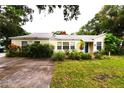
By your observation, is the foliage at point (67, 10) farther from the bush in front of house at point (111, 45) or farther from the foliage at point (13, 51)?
the bush in front of house at point (111, 45)

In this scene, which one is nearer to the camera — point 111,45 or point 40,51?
point 40,51

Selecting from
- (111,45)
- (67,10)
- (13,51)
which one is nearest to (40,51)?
(13,51)

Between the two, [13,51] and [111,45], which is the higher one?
[111,45]

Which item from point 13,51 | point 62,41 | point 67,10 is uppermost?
point 67,10

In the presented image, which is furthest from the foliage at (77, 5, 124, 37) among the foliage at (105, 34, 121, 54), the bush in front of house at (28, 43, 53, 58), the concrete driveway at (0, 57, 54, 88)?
the concrete driveway at (0, 57, 54, 88)

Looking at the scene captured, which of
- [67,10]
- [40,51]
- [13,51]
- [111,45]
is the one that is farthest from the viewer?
[111,45]

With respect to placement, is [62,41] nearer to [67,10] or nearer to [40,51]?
[40,51]

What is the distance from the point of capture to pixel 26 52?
21922 millimetres

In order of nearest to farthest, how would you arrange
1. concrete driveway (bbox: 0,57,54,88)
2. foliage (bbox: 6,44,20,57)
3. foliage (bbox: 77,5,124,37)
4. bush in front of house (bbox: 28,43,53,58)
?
concrete driveway (bbox: 0,57,54,88) → bush in front of house (bbox: 28,43,53,58) → foliage (bbox: 6,44,20,57) → foliage (bbox: 77,5,124,37)

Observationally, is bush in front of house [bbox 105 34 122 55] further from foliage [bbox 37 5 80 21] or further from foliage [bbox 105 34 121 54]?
foliage [bbox 37 5 80 21]

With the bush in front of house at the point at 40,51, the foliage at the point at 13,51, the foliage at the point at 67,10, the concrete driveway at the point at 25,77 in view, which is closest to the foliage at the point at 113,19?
the bush in front of house at the point at 40,51

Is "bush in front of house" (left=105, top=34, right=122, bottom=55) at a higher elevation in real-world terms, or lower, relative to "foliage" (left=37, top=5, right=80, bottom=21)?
lower

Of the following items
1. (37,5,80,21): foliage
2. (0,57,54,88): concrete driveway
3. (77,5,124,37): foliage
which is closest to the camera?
(0,57,54,88): concrete driveway
